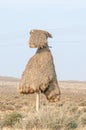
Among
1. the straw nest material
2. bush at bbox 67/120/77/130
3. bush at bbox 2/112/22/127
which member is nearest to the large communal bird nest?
the straw nest material

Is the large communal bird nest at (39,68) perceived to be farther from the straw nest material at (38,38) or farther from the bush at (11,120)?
the bush at (11,120)

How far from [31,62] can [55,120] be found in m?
4.19

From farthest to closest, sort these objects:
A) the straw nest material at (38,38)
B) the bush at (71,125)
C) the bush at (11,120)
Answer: the straw nest material at (38,38) < the bush at (11,120) < the bush at (71,125)

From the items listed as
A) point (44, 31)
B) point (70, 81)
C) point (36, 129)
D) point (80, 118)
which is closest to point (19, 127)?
point (36, 129)

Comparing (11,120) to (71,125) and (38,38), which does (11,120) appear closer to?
(71,125)

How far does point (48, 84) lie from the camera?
29.1m

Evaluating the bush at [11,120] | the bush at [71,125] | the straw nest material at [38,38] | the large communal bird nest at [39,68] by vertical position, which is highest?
the straw nest material at [38,38]

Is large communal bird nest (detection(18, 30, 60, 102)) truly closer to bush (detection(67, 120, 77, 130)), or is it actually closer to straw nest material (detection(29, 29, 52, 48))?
straw nest material (detection(29, 29, 52, 48))

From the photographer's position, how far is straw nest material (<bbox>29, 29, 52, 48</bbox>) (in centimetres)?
2883

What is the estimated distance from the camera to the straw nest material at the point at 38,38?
28.8m

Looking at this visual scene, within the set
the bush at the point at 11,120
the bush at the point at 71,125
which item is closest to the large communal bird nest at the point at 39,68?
the bush at the point at 11,120

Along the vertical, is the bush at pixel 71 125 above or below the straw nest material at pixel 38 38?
below

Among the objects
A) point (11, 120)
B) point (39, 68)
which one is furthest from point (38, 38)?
point (11, 120)

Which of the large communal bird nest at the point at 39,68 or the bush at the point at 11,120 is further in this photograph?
the large communal bird nest at the point at 39,68
